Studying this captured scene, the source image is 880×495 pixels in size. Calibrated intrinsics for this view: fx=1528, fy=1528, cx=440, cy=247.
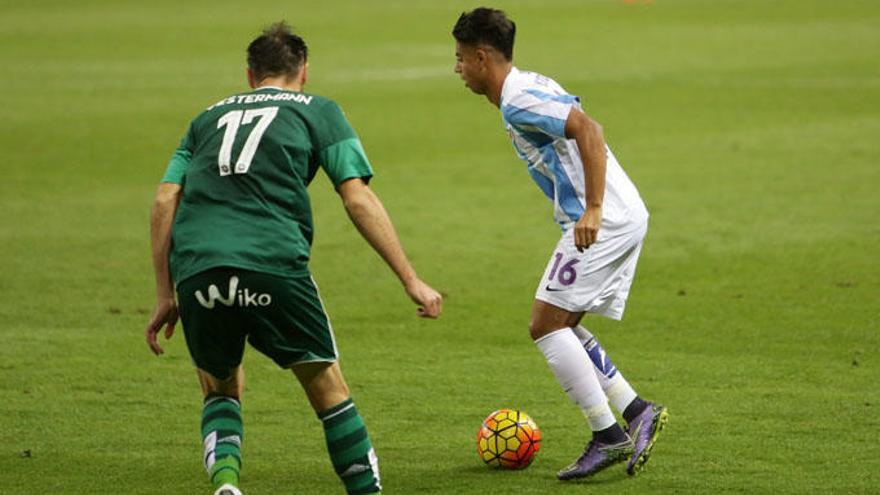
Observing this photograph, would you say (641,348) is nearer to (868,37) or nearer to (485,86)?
(485,86)

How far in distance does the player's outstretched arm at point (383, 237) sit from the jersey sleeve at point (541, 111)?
134cm

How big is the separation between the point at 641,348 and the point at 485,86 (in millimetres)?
3307

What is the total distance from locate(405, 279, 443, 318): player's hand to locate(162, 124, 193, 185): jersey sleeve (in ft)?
3.55

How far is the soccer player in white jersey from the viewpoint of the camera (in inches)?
286

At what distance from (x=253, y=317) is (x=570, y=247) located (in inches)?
74.7

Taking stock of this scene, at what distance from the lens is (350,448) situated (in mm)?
6160

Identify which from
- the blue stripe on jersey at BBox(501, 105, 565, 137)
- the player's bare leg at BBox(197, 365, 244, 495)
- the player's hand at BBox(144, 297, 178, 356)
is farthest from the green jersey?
the blue stripe on jersey at BBox(501, 105, 565, 137)

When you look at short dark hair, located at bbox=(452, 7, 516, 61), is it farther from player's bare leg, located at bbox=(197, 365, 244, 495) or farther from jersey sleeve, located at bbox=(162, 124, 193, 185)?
player's bare leg, located at bbox=(197, 365, 244, 495)

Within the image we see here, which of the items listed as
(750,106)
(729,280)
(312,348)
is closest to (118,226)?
(729,280)

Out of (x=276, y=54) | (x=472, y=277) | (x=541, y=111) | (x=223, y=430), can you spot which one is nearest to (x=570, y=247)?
(x=541, y=111)

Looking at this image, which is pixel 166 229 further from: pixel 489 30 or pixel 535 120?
pixel 489 30

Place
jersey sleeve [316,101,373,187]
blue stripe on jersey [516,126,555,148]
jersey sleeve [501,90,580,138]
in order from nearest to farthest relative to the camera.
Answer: jersey sleeve [316,101,373,187] → jersey sleeve [501,90,580,138] → blue stripe on jersey [516,126,555,148]

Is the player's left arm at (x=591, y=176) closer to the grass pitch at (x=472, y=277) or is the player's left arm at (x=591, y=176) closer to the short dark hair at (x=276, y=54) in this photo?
the grass pitch at (x=472, y=277)

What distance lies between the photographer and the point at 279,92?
620cm
